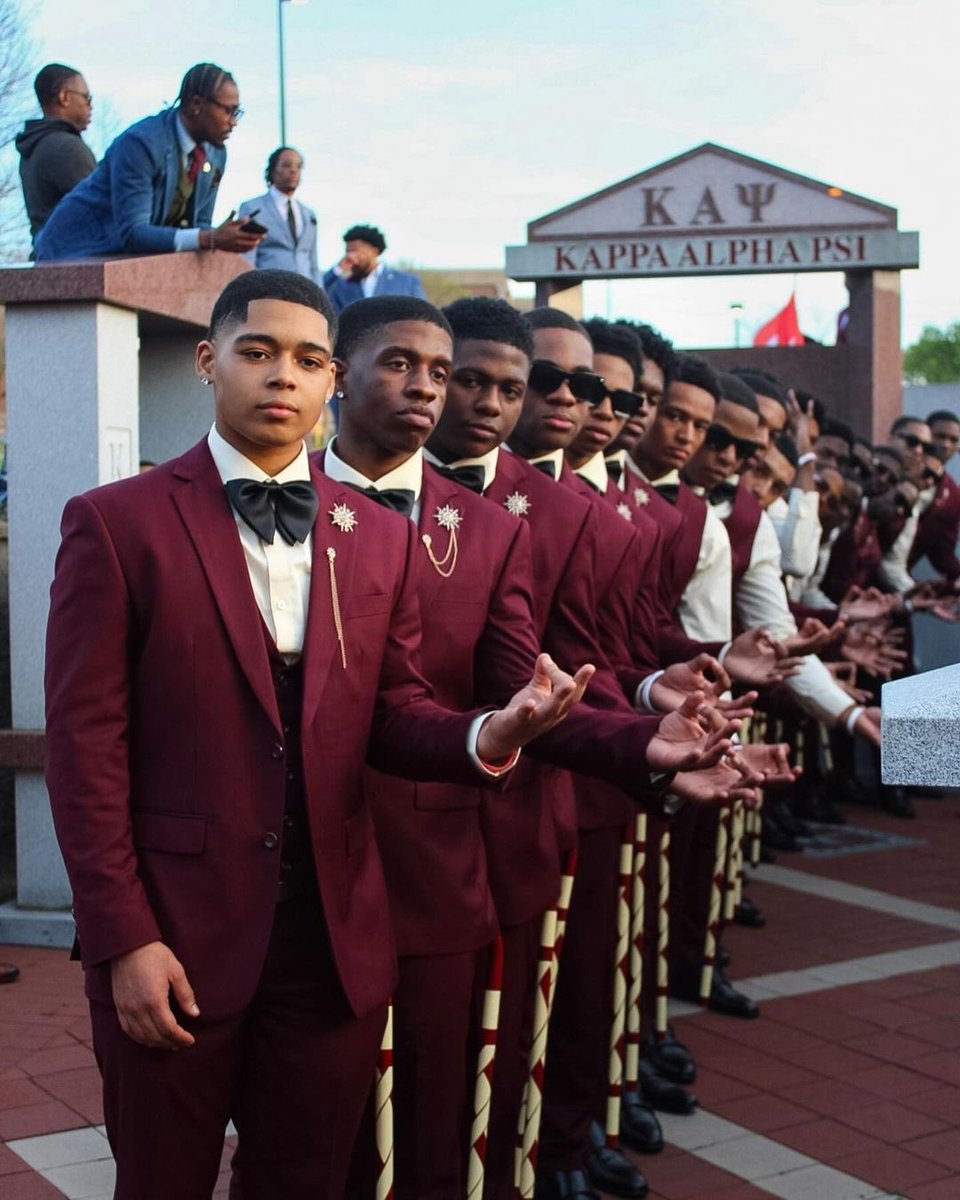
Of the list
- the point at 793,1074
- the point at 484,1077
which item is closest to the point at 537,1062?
the point at 484,1077

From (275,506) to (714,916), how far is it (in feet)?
12.3

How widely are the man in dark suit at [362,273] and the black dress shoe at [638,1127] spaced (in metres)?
6.63

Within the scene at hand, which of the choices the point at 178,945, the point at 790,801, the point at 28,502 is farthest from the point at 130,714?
the point at 790,801

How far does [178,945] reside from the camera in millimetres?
2717

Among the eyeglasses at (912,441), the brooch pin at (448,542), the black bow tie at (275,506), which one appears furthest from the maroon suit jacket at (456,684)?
the eyeglasses at (912,441)

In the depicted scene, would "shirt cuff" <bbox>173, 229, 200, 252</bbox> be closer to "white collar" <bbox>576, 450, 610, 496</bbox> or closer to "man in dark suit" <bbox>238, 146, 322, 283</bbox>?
"man in dark suit" <bbox>238, 146, 322, 283</bbox>

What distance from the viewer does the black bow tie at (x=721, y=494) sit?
6266mm

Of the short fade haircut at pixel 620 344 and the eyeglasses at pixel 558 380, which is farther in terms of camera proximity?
the short fade haircut at pixel 620 344

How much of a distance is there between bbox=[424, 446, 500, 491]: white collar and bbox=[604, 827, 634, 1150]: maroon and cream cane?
47.5 inches

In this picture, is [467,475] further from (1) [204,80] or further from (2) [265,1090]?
(1) [204,80]

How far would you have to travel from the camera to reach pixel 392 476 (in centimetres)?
359

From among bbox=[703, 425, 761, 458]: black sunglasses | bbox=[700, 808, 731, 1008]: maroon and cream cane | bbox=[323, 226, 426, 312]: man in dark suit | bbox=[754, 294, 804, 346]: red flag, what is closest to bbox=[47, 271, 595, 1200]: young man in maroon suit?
bbox=[703, 425, 761, 458]: black sunglasses

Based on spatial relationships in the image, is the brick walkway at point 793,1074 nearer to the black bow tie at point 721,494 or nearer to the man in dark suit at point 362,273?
the black bow tie at point 721,494

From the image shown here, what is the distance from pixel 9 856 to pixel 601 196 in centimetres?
1032
